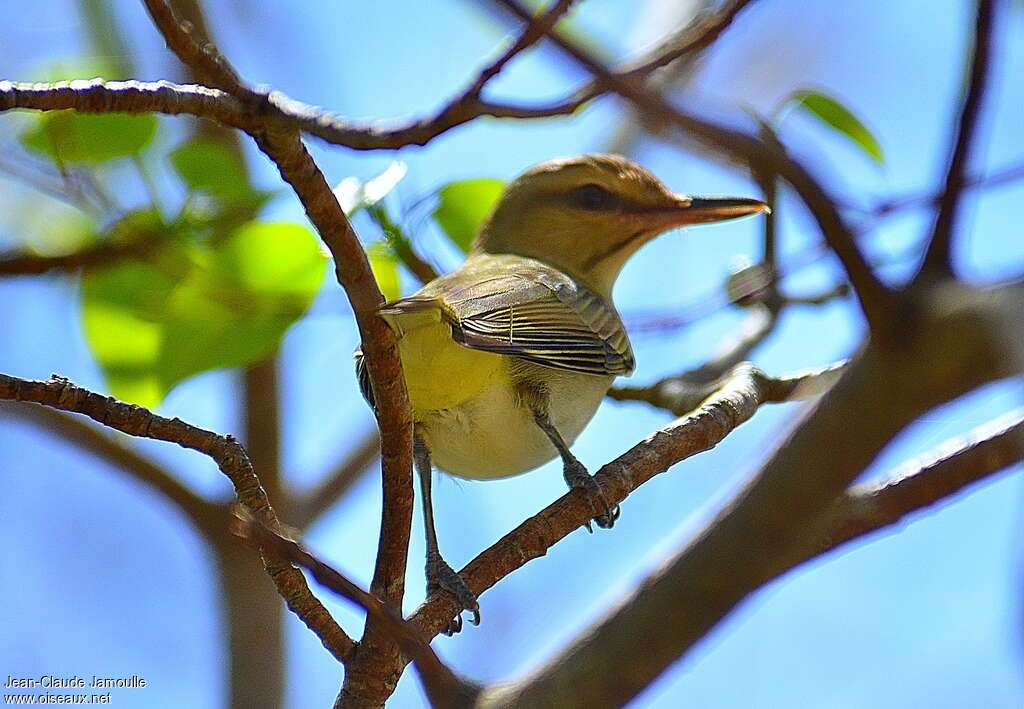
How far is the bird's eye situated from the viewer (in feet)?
15.4

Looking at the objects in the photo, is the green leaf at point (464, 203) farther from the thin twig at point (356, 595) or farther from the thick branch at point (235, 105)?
the thin twig at point (356, 595)

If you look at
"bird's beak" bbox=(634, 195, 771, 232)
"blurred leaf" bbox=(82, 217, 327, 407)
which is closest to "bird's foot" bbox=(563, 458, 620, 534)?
"blurred leaf" bbox=(82, 217, 327, 407)

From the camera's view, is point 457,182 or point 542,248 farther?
point 542,248

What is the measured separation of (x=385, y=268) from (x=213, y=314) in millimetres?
633

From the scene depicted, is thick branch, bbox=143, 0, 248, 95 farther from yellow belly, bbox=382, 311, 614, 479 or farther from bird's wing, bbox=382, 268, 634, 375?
yellow belly, bbox=382, 311, 614, 479

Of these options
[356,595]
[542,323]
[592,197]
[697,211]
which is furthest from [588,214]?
[356,595]

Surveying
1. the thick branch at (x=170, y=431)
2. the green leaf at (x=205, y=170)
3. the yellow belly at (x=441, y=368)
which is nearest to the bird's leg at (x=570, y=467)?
the yellow belly at (x=441, y=368)

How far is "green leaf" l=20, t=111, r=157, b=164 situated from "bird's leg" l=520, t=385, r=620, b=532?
1.42 meters

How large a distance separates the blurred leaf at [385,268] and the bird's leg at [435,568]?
0.52 metres

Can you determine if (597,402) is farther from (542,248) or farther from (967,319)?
(967,319)

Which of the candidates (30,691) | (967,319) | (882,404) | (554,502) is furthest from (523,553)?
(30,691)

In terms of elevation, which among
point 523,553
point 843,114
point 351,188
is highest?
point 351,188

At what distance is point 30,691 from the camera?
3.73 m

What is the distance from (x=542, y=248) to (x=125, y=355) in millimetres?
2400
